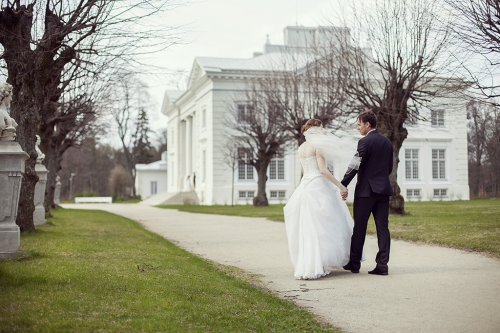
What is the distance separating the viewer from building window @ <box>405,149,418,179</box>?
51.5 metres

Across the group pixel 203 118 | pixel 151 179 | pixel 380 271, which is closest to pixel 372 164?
pixel 380 271

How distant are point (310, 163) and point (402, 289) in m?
2.36

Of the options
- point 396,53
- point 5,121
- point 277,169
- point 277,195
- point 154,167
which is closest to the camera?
point 5,121

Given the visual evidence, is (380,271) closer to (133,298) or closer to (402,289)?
(402,289)

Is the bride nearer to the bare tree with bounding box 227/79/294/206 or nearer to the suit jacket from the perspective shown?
the suit jacket

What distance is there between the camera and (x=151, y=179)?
242 ft

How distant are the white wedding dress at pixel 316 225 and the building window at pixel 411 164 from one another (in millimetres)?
44780

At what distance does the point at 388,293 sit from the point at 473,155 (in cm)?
6206

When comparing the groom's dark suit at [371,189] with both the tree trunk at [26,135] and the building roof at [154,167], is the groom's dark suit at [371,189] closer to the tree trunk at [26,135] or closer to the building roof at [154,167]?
the tree trunk at [26,135]

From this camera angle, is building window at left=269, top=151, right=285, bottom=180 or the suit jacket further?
building window at left=269, top=151, right=285, bottom=180

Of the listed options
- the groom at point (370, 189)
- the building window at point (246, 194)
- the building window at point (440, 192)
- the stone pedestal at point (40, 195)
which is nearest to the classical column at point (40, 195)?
the stone pedestal at point (40, 195)

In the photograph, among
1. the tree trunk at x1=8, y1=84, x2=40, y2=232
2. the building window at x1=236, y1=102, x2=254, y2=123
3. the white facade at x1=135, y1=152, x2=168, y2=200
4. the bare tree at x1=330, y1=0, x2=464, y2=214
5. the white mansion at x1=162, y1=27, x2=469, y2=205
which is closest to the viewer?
the tree trunk at x1=8, y1=84, x2=40, y2=232

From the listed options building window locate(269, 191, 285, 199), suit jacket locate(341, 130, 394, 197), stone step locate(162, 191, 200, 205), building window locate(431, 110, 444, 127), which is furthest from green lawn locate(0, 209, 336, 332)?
stone step locate(162, 191, 200, 205)

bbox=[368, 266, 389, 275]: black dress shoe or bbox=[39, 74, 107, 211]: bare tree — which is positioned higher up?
bbox=[39, 74, 107, 211]: bare tree
